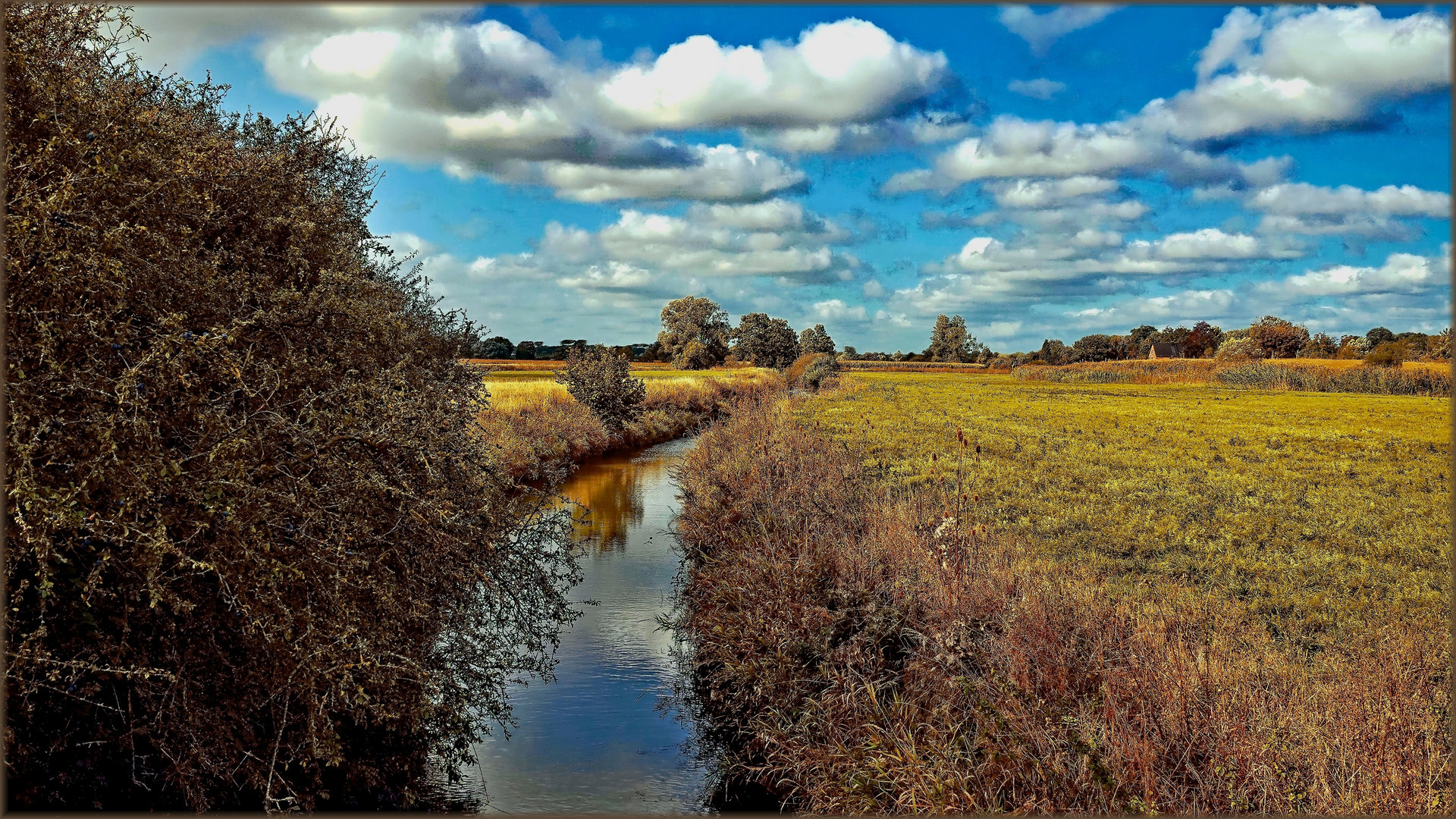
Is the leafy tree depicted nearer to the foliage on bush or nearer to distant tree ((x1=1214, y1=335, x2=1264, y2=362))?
distant tree ((x1=1214, y1=335, x2=1264, y2=362))

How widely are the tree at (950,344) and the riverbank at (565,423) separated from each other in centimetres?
11765

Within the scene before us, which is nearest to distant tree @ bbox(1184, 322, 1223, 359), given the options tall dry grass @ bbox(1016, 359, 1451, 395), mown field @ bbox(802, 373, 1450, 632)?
tall dry grass @ bbox(1016, 359, 1451, 395)

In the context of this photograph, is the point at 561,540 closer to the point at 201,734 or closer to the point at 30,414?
the point at 201,734

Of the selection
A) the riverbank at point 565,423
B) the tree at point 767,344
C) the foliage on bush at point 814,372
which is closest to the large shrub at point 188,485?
the riverbank at point 565,423

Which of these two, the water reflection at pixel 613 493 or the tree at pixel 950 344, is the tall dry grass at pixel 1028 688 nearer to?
the water reflection at pixel 613 493

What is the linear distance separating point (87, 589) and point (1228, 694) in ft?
23.6

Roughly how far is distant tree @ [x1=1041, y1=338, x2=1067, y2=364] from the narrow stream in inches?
5060

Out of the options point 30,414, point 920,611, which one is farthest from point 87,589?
point 920,611

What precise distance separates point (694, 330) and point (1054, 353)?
57.3 meters

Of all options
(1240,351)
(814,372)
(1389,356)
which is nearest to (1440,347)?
(1389,356)

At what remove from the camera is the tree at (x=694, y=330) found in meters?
115

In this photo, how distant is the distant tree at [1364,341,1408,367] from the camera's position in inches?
2183

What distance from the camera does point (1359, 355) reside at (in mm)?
67250

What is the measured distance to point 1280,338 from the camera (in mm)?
85875
